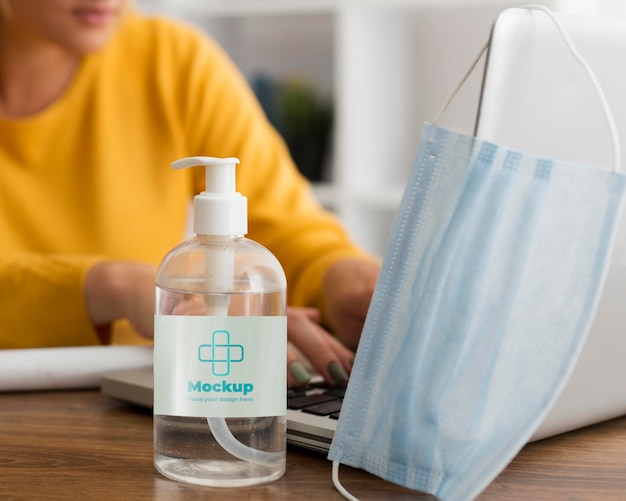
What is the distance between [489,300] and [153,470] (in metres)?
0.26

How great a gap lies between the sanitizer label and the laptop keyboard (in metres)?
0.11

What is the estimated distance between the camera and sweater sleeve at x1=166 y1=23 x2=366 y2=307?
4.28ft

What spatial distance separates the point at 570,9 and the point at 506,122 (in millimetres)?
1683

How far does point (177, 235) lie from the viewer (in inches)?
60.4

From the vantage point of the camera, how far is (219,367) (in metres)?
0.55

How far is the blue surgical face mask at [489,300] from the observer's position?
51 cm

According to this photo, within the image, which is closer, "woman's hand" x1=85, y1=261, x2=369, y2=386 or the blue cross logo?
the blue cross logo

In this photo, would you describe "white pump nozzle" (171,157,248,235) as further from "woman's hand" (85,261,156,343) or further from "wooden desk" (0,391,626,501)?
"woman's hand" (85,261,156,343)

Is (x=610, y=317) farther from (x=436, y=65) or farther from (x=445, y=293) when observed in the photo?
(x=436, y=65)

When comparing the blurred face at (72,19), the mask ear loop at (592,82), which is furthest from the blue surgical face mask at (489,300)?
the blurred face at (72,19)

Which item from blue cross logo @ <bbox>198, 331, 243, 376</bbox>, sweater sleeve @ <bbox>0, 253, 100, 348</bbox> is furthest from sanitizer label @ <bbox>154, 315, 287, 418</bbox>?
sweater sleeve @ <bbox>0, 253, 100, 348</bbox>

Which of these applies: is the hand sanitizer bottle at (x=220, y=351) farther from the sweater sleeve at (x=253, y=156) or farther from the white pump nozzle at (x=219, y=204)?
the sweater sleeve at (x=253, y=156)

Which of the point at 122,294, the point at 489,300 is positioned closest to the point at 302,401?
the point at 489,300

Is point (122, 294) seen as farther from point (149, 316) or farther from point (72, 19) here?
point (72, 19)
